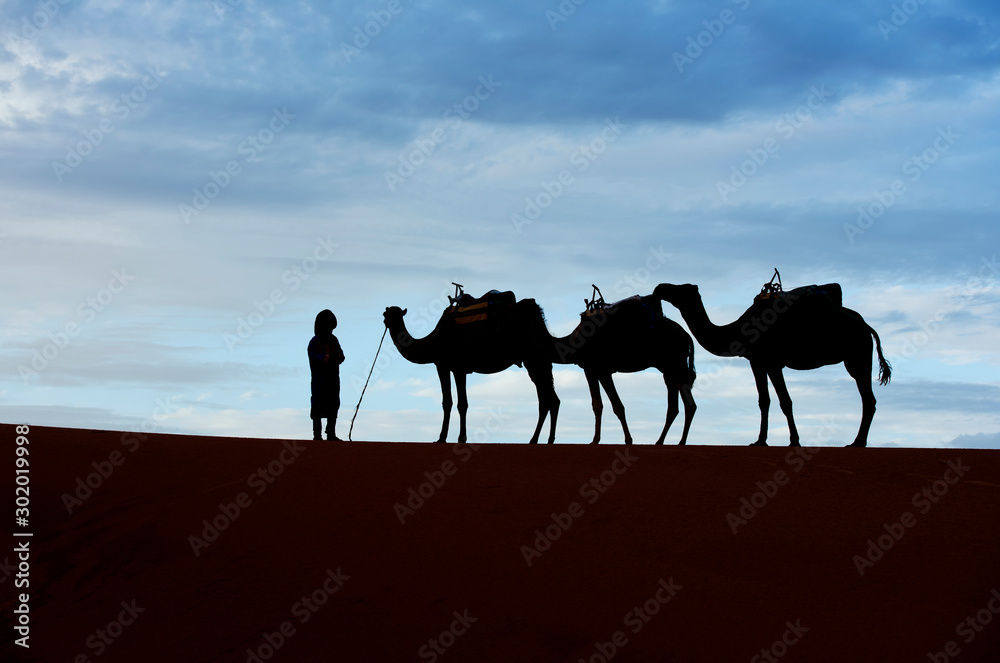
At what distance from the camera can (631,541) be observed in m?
9.67

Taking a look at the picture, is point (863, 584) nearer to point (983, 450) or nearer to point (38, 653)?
point (983, 450)

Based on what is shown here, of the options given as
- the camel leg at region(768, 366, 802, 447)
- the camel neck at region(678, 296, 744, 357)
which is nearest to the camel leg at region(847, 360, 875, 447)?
the camel leg at region(768, 366, 802, 447)

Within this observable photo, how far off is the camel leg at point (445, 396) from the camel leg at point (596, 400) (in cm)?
259

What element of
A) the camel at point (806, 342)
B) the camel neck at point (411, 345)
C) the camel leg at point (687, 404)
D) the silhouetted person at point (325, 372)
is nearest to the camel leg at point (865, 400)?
the camel at point (806, 342)

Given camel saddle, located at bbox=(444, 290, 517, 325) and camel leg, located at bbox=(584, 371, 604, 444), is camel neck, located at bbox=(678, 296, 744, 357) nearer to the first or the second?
camel leg, located at bbox=(584, 371, 604, 444)

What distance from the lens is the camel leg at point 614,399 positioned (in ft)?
51.8

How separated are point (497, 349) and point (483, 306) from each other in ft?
2.77

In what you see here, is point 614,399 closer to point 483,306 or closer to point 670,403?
point 670,403

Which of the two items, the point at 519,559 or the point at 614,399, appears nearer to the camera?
the point at 519,559

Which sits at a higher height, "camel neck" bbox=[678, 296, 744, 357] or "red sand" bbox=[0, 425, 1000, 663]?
"camel neck" bbox=[678, 296, 744, 357]

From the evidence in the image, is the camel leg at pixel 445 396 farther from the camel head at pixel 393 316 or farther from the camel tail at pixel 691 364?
the camel tail at pixel 691 364

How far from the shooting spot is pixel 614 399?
15961 mm

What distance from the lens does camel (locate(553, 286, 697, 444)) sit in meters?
16.1

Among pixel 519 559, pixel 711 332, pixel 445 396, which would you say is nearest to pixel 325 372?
pixel 445 396
